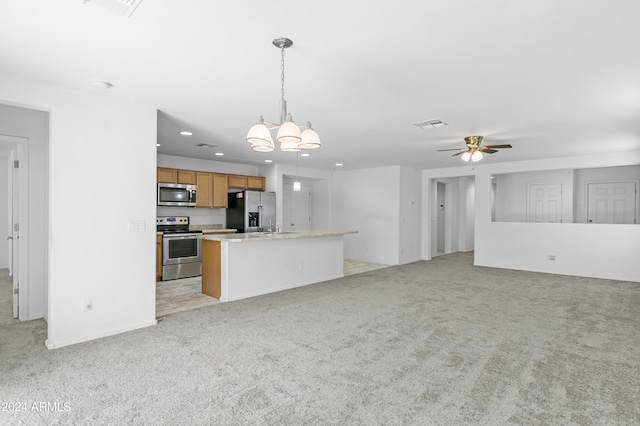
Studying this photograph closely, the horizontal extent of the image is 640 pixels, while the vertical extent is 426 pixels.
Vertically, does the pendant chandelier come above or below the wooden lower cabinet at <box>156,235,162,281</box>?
above

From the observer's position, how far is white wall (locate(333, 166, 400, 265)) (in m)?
8.25

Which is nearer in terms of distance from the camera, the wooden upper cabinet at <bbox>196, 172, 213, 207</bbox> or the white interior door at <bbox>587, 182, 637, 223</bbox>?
the wooden upper cabinet at <bbox>196, 172, 213, 207</bbox>

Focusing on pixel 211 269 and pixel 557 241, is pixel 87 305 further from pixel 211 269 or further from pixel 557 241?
pixel 557 241

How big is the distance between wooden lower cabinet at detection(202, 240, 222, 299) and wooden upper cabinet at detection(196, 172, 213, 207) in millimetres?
1878

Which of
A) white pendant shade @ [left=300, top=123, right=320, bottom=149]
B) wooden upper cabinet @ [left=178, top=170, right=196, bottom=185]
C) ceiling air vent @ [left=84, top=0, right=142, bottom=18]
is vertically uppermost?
ceiling air vent @ [left=84, top=0, right=142, bottom=18]

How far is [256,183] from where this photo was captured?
7.87 metres

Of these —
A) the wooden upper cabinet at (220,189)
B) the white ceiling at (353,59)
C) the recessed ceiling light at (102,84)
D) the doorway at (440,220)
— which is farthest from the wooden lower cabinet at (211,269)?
the doorway at (440,220)

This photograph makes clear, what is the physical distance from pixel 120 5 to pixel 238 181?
5.70 meters

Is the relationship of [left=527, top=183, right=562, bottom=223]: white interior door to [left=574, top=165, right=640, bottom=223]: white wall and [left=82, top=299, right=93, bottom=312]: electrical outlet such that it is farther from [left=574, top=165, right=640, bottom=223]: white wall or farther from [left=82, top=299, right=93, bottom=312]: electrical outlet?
[left=82, top=299, right=93, bottom=312]: electrical outlet

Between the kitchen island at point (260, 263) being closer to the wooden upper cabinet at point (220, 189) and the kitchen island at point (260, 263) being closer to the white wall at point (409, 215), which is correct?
the wooden upper cabinet at point (220, 189)

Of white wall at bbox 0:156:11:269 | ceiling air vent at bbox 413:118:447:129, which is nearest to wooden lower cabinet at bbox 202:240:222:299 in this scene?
ceiling air vent at bbox 413:118:447:129

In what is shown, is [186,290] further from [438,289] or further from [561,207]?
[561,207]

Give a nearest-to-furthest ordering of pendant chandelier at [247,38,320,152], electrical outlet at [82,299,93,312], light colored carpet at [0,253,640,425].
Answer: light colored carpet at [0,253,640,425] → pendant chandelier at [247,38,320,152] → electrical outlet at [82,299,93,312]

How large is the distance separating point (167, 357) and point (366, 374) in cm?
170
